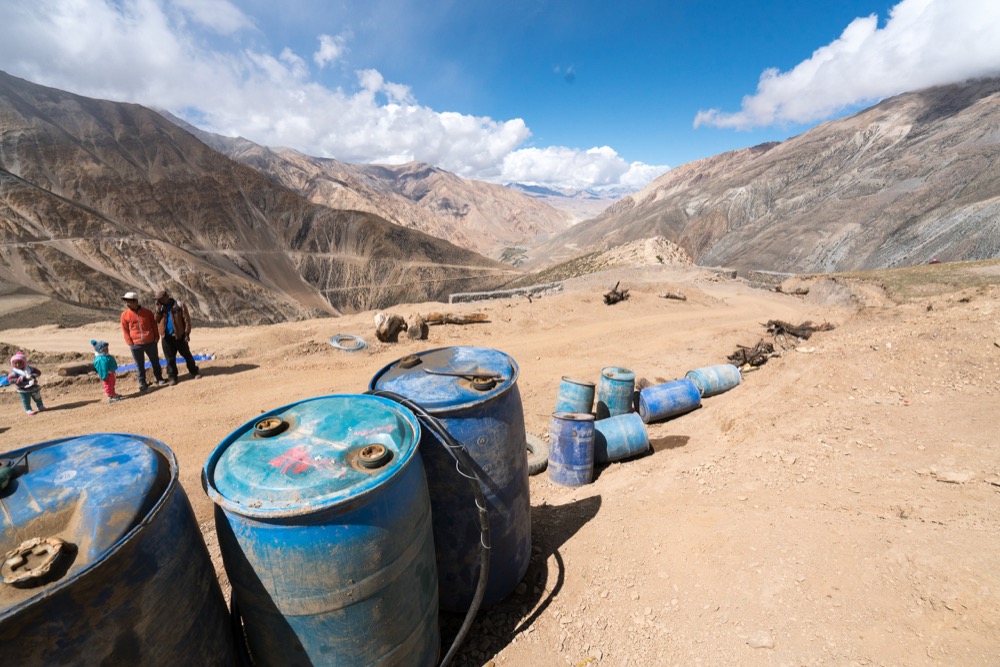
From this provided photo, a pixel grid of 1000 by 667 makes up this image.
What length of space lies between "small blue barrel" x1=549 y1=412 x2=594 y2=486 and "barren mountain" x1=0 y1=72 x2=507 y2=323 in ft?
111

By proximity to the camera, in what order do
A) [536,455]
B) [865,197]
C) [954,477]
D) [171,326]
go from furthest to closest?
[865,197] < [171,326] < [536,455] < [954,477]

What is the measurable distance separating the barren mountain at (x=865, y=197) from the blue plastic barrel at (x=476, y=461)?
45.4 meters

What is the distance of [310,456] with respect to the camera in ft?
8.79

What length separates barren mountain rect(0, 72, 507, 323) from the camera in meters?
32.9

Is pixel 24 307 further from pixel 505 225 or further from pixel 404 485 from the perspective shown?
pixel 505 225

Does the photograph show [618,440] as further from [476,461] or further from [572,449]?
[476,461]

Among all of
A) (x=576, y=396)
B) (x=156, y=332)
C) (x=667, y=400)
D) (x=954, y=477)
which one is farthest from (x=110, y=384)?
(x=954, y=477)

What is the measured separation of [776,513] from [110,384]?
11912 mm

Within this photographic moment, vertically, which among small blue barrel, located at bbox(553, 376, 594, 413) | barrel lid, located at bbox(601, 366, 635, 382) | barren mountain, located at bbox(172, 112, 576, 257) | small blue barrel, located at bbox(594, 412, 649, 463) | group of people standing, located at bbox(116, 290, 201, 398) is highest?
barren mountain, located at bbox(172, 112, 576, 257)

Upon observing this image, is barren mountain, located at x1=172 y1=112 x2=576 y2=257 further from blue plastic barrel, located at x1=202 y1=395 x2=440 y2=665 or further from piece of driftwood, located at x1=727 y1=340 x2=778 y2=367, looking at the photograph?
blue plastic barrel, located at x1=202 y1=395 x2=440 y2=665

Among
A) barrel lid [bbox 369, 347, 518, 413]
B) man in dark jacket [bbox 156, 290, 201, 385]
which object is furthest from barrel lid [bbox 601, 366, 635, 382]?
man in dark jacket [bbox 156, 290, 201, 385]

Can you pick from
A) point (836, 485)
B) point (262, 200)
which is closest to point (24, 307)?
point (836, 485)

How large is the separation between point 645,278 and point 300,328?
24.1m

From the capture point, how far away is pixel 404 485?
269cm
